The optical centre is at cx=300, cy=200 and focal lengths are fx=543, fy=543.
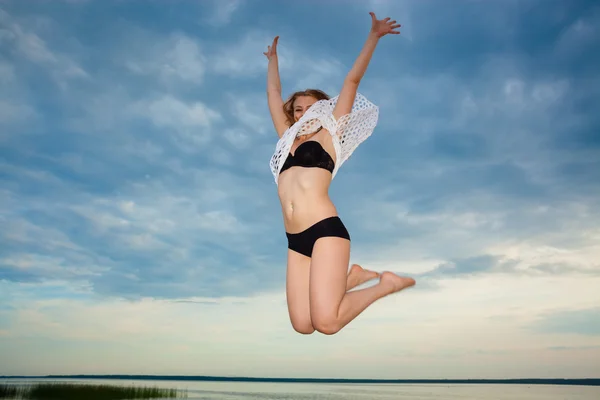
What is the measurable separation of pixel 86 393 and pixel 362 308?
59.6 ft

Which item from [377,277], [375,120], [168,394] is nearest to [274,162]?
[375,120]

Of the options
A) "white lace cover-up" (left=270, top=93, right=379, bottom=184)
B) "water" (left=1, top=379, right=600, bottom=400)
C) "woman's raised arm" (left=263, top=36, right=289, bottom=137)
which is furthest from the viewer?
"water" (left=1, top=379, right=600, bottom=400)

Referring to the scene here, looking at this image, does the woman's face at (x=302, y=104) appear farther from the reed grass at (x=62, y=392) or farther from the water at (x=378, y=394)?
the water at (x=378, y=394)

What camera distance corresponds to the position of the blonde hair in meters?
4.95

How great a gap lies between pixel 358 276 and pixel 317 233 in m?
0.79

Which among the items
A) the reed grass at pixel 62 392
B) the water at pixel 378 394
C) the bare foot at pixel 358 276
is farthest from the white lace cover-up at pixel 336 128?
the water at pixel 378 394

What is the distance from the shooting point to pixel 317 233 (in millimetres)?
3975

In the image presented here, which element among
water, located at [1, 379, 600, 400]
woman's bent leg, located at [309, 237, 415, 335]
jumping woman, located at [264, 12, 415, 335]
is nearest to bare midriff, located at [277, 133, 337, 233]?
jumping woman, located at [264, 12, 415, 335]

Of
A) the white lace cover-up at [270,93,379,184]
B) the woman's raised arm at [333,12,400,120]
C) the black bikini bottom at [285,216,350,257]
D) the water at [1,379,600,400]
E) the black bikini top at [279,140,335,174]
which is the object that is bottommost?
the water at [1,379,600,400]

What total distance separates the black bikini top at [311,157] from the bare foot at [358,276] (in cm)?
89

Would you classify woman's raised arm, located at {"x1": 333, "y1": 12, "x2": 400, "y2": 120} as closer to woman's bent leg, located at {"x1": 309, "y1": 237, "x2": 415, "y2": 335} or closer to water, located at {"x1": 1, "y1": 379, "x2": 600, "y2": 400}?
woman's bent leg, located at {"x1": 309, "y1": 237, "x2": 415, "y2": 335}

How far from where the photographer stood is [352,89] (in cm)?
439

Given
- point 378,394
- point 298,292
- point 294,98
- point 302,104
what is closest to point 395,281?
point 298,292

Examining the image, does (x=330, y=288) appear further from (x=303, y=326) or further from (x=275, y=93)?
(x=275, y=93)
